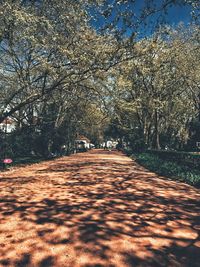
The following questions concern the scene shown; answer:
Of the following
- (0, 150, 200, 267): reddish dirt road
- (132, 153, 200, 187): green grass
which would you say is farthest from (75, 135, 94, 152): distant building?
(0, 150, 200, 267): reddish dirt road

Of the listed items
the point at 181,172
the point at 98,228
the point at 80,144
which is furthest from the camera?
A: the point at 80,144

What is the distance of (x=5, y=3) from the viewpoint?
12.0 metres

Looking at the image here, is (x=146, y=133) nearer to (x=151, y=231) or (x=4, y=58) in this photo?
(x=4, y=58)

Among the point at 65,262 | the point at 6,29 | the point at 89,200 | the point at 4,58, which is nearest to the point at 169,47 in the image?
the point at 4,58

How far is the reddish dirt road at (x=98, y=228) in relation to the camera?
5664mm

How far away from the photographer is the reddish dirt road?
566cm

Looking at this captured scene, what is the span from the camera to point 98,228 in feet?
24.2

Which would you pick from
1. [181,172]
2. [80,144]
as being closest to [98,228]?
[181,172]

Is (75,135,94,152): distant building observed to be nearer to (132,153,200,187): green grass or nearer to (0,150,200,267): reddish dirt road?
(132,153,200,187): green grass

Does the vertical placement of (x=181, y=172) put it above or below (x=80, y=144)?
below

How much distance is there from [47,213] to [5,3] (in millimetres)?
8602

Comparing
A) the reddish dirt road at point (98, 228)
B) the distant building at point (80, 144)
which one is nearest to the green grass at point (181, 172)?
the reddish dirt road at point (98, 228)

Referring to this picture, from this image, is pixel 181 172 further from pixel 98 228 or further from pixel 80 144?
pixel 80 144

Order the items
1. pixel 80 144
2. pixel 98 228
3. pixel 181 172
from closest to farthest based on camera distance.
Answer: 1. pixel 98 228
2. pixel 181 172
3. pixel 80 144
